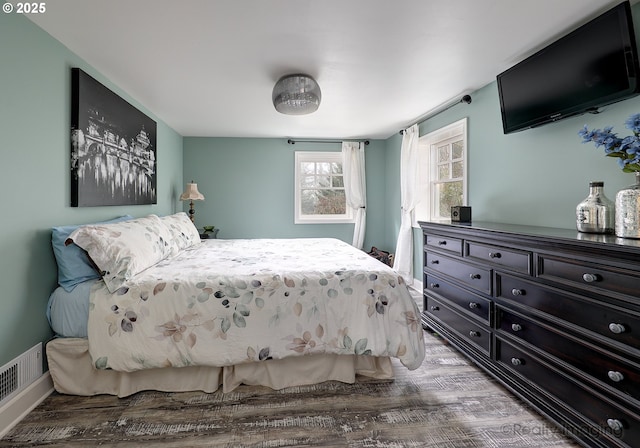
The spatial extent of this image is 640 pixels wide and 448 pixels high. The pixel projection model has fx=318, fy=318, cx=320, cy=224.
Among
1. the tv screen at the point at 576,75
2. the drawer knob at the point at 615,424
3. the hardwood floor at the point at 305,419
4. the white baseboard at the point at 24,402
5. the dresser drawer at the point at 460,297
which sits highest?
the tv screen at the point at 576,75

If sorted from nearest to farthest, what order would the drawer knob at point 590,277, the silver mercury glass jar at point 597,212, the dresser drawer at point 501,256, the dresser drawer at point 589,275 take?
1. the dresser drawer at point 589,275
2. the drawer knob at point 590,277
3. the silver mercury glass jar at point 597,212
4. the dresser drawer at point 501,256

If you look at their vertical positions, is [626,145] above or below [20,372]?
above

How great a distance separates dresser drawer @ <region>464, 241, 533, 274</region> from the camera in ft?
5.99

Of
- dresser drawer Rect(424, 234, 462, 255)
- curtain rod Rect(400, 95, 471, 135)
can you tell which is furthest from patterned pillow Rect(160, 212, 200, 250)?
curtain rod Rect(400, 95, 471, 135)

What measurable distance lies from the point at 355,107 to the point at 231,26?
1914 millimetres

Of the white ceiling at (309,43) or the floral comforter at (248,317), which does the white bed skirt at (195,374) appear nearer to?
the floral comforter at (248,317)

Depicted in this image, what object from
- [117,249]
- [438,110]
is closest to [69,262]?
[117,249]

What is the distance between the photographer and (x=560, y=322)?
161 cm

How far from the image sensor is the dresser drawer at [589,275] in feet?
4.28

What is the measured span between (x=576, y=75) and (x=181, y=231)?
332 cm

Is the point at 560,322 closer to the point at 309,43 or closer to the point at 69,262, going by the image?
the point at 309,43

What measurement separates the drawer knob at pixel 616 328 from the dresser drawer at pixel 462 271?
76 cm

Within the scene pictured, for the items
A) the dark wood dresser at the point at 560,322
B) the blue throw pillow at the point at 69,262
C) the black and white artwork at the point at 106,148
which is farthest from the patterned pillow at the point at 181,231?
the dark wood dresser at the point at 560,322

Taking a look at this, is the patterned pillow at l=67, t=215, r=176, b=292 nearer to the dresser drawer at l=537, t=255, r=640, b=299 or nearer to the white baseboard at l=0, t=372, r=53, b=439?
the white baseboard at l=0, t=372, r=53, b=439
